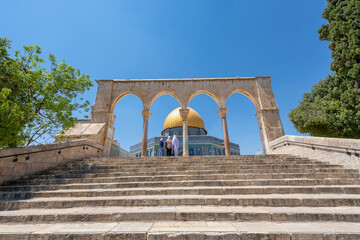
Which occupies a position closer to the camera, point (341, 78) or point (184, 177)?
point (184, 177)

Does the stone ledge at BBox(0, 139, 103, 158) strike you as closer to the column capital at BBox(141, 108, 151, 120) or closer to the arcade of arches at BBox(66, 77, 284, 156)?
the arcade of arches at BBox(66, 77, 284, 156)

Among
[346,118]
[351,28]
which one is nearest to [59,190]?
[346,118]

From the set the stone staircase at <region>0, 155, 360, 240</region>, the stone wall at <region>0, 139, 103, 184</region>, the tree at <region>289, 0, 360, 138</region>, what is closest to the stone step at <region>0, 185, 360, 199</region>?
the stone staircase at <region>0, 155, 360, 240</region>

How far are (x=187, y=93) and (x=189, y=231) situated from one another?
33.5 feet

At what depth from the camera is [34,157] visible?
214 inches

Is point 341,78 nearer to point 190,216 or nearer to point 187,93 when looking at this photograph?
point 187,93

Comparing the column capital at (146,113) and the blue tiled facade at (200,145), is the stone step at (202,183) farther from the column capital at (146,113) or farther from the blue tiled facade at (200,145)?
the blue tiled facade at (200,145)

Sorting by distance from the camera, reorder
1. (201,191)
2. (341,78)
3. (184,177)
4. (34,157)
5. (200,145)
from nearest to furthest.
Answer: (201,191), (184,177), (34,157), (341,78), (200,145)

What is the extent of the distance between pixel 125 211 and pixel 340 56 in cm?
1275

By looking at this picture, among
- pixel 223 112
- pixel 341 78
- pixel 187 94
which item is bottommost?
pixel 223 112

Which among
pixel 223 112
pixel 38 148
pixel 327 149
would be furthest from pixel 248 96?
pixel 38 148

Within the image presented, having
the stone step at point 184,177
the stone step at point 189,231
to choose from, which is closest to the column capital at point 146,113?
the stone step at point 184,177

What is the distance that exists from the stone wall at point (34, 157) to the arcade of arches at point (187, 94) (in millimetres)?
3809

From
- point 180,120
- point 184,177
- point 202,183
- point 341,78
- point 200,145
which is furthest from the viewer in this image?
point 180,120
